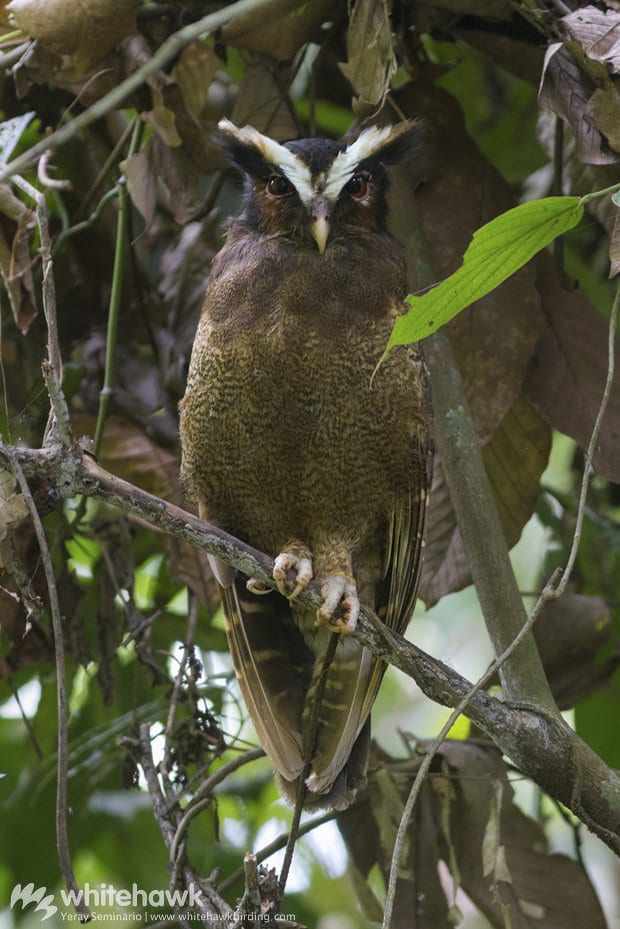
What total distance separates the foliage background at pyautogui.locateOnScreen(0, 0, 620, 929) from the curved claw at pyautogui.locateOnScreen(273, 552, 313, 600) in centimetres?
38

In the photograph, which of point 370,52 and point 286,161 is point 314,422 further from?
point 370,52

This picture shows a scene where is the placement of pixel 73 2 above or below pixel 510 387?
above

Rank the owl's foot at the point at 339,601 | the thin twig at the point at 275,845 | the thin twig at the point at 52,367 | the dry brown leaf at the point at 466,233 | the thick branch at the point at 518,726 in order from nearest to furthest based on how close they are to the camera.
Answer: the thin twig at the point at 52,367 < the thick branch at the point at 518,726 < the owl's foot at the point at 339,601 < the thin twig at the point at 275,845 < the dry brown leaf at the point at 466,233

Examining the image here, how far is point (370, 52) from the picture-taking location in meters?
2.60

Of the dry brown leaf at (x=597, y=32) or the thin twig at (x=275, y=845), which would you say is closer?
the dry brown leaf at (x=597, y=32)

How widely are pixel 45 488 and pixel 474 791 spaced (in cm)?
149

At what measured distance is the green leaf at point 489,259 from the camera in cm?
169

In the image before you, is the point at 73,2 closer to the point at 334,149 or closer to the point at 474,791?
the point at 334,149

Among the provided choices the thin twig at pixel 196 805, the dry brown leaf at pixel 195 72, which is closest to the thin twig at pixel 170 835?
the thin twig at pixel 196 805

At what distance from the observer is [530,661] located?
2326 millimetres

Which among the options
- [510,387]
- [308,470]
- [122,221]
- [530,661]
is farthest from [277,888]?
[122,221]

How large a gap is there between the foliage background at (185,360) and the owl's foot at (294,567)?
1.14ft

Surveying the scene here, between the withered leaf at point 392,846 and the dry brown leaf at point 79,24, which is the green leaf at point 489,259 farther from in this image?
the withered leaf at point 392,846

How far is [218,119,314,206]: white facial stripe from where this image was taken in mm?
2568
